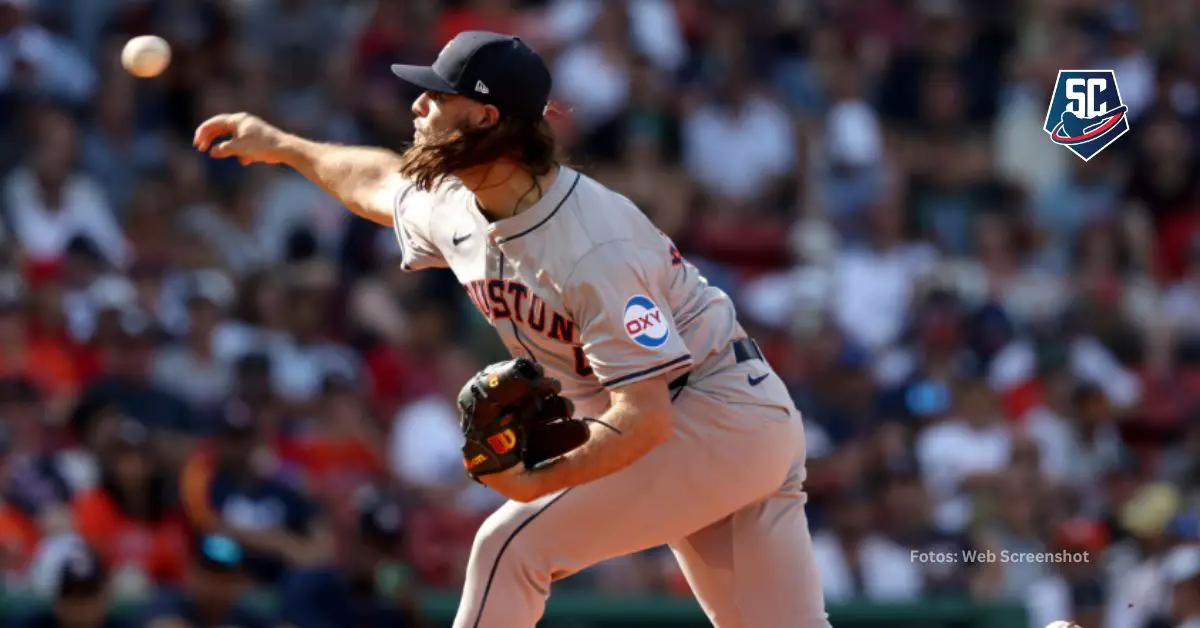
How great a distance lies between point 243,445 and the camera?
8.77 meters

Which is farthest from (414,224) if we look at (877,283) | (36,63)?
(877,283)

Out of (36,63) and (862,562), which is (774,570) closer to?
(862,562)

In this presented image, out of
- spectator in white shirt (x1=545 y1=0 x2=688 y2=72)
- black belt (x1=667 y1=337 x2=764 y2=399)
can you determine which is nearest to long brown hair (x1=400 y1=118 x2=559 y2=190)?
black belt (x1=667 y1=337 x2=764 y2=399)

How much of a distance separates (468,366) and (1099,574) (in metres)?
3.72

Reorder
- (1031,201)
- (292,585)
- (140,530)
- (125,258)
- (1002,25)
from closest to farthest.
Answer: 1. (292,585)
2. (140,530)
3. (125,258)
4. (1031,201)
5. (1002,25)

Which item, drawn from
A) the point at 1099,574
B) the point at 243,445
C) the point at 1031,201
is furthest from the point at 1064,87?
the point at 243,445

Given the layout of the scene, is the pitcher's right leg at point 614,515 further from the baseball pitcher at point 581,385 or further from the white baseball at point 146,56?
the white baseball at point 146,56

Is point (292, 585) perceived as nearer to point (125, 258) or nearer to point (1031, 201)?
point (125, 258)

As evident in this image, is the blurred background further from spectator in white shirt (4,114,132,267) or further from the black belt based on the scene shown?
the black belt

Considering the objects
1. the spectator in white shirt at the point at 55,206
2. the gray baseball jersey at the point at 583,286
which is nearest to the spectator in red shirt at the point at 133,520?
the spectator in white shirt at the point at 55,206

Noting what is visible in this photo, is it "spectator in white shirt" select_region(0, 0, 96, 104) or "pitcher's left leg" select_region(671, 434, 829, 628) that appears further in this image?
"spectator in white shirt" select_region(0, 0, 96, 104)

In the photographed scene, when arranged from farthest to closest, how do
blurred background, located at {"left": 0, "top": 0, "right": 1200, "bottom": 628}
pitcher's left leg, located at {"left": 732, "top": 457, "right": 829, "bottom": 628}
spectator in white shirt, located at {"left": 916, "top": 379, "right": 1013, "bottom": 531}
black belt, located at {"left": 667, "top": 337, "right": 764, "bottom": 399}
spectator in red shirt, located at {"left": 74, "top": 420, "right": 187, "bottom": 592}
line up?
spectator in white shirt, located at {"left": 916, "top": 379, "right": 1013, "bottom": 531}, blurred background, located at {"left": 0, "top": 0, "right": 1200, "bottom": 628}, spectator in red shirt, located at {"left": 74, "top": 420, "right": 187, "bottom": 592}, black belt, located at {"left": 667, "top": 337, "right": 764, "bottom": 399}, pitcher's left leg, located at {"left": 732, "top": 457, "right": 829, "bottom": 628}

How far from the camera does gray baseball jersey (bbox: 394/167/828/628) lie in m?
4.58

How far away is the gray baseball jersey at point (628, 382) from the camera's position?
180 inches
